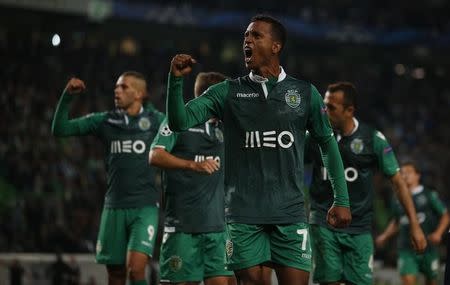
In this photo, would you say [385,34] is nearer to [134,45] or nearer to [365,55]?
[365,55]

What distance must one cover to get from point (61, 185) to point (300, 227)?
10.1 metres

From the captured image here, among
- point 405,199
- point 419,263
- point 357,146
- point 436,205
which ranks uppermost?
point 357,146

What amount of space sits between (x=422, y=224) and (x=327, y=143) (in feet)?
22.5

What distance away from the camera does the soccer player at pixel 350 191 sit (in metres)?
8.14

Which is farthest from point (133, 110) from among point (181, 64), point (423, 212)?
point (423, 212)

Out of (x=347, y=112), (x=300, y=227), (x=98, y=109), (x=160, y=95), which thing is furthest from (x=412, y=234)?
(x=160, y=95)

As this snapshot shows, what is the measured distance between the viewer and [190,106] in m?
5.66

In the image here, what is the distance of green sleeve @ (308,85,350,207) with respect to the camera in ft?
19.4

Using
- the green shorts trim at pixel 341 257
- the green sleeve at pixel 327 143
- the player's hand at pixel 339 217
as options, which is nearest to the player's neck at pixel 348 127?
the green shorts trim at pixel 341 257

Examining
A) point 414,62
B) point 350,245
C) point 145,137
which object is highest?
point 414,62

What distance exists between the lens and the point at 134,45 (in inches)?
1031

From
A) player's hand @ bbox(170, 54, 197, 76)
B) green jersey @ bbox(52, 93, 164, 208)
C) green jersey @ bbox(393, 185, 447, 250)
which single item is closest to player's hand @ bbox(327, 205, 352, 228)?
player's hand @ bbox(170, 54, 197, 76)

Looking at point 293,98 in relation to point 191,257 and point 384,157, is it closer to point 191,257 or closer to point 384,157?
point 191,257

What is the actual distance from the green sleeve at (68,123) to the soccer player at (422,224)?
444cm
